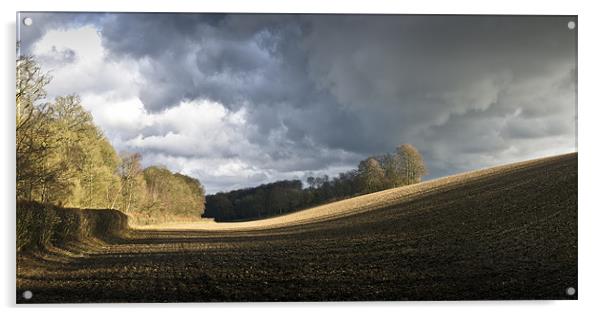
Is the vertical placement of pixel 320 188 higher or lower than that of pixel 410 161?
lower

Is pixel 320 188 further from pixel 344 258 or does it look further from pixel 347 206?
pixel 344 258

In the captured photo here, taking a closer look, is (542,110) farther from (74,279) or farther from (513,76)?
(74,279)

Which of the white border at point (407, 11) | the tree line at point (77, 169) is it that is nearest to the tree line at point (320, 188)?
the tree line at point (77, 169)

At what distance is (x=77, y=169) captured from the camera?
5281mm

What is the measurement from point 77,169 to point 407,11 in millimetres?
4060

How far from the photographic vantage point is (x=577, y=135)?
523 centimetres

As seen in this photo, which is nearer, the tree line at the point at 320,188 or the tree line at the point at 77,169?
the tree line at the point at 77,169

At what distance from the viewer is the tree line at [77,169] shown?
502cm

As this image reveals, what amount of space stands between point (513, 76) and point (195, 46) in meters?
3.52

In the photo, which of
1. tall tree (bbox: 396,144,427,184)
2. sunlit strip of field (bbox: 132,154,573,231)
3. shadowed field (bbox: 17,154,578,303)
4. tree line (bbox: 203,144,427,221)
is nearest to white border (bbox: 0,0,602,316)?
shadowed field (bbox: 17,154,578,303)

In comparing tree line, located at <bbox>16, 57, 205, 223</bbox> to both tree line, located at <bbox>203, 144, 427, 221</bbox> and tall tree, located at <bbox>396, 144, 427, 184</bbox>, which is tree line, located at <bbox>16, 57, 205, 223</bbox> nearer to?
tree line, located at <bbox>203, 144, 427, 221</bbox>

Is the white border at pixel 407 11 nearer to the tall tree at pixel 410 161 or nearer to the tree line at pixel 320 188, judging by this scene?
the tree line at pixel 320 188

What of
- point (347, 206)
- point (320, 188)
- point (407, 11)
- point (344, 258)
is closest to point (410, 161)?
point (347, 206)

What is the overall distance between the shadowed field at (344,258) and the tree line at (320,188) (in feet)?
0.45
